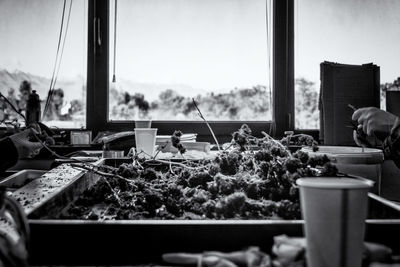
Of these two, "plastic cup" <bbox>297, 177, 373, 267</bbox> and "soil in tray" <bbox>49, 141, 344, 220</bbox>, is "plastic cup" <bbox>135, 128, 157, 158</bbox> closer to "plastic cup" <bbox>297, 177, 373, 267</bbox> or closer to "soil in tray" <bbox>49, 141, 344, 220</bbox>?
"soil in tray" <bbox>49, 141, 344, 220</bbox>

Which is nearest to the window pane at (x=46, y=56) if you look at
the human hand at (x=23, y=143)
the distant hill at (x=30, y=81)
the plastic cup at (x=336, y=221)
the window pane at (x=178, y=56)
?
the distant hill at (x=30, y=81)

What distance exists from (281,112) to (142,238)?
111 inches

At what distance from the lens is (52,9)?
316 cm

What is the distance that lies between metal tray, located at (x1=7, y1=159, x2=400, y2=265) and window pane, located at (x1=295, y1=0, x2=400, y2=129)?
2802mm

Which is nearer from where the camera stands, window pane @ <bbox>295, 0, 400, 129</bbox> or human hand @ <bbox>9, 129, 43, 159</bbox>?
human hand @ <bbox>9, 129, 43, 159</bbox>

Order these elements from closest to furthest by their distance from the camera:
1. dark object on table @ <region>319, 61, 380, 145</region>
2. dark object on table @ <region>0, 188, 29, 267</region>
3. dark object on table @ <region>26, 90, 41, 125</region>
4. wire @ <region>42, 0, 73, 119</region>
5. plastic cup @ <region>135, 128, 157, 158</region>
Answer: dark object on table @ <region>0, 188, 29, 267</region>
plastic cup @ <region>135, 128, 157, 158</region>
dark object on table @ <region>319, 61, 380, 145</region>
dark object on table @ <region>26, 90, 41, 125</region>
wire @ <region>42, 0, 73, 119</region>

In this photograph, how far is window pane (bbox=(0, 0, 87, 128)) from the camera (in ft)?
10.2

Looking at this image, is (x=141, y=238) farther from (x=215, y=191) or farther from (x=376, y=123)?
(x=376, y=123)

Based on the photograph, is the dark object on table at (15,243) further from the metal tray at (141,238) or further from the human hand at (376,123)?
the human hand at (376,123)

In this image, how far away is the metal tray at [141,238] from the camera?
605 millimetres

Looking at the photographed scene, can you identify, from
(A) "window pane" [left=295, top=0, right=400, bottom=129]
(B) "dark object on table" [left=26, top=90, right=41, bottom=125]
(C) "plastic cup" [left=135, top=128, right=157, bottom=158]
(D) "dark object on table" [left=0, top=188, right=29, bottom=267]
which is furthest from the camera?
(A) "window pane" [left=295, top=0, right=400, bottom=129]

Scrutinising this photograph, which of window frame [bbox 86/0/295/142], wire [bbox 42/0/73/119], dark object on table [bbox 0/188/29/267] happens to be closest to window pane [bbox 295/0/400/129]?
window frame [bbox 86/0/295/142]

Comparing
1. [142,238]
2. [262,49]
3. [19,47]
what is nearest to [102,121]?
[19,47]

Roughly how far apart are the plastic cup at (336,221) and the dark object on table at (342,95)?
7.33ft
